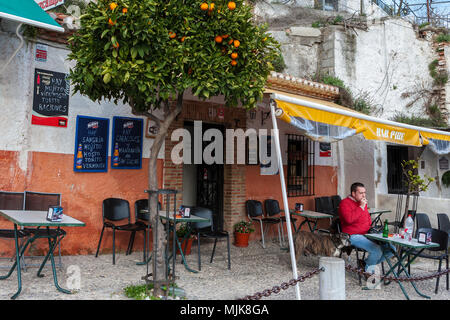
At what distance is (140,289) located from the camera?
12.9 ft

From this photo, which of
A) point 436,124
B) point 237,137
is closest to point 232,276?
point 237,137

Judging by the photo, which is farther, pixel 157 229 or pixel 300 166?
pixel 300 166

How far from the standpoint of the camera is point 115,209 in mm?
5777

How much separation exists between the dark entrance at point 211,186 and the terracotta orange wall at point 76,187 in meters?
1.80

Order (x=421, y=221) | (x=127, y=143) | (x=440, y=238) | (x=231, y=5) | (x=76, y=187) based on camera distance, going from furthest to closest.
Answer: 1. (x=127, y=143)
2. (x=421, y=221)
3. (x=76, y=187)
4. (x=440, y=238)
5. (x=231, y=5)

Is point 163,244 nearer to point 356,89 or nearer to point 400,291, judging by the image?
point 400,291

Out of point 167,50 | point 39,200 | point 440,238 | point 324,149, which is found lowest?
point 440,238

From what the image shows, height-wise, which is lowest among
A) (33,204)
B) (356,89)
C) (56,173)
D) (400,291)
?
(400,291)

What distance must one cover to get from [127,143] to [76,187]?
1069 mm

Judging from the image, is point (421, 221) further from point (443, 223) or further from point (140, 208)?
point (140, 208)

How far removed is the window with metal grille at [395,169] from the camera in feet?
33.8

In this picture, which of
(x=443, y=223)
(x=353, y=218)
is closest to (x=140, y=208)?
(x=353, y=218)

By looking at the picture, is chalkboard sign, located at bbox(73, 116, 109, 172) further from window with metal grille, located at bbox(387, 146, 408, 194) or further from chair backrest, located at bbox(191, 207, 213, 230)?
window with metal grille, located at bbox(387, 146, 408, 194)

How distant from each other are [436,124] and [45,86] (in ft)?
35.9
